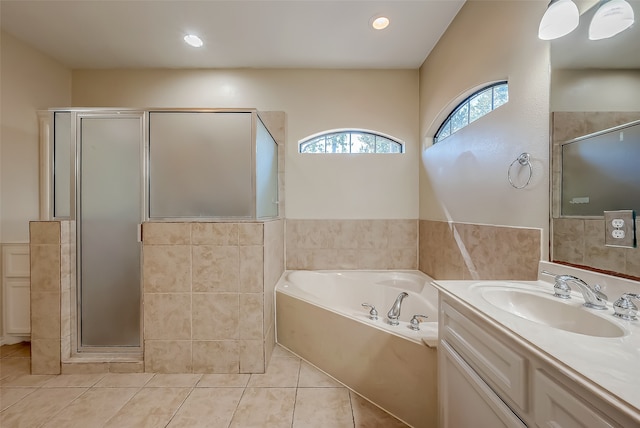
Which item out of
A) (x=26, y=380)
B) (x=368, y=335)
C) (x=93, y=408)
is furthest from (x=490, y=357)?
(x=26, y=380)

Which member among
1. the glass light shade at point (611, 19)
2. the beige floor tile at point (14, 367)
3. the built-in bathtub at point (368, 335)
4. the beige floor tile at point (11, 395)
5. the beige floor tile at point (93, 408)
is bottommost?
the beige floor tile at point (93, 408)

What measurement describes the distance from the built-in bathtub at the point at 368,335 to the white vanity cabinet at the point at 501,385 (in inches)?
7.5

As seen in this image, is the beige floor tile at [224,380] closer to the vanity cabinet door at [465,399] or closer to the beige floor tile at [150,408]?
the beige floor tile at [150,408]

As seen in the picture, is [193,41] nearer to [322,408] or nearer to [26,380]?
[26,380]

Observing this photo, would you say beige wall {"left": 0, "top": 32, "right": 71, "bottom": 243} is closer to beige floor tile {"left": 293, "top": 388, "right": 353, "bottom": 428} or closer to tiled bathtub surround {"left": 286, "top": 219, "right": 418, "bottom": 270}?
tiled bathtub surround {"left": 286, "top": 219, "right": 418, "bottom": 270}

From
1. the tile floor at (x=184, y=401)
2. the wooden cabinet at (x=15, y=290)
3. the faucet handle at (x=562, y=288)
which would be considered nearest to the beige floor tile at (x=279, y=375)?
the tile floor at (x=184, y=401)

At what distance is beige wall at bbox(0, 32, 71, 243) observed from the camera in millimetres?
2193

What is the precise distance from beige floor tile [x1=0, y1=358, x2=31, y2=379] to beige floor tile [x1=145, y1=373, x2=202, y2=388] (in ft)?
3.26

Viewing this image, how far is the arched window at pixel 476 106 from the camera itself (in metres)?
1.64

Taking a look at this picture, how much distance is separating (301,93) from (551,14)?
2.10 m

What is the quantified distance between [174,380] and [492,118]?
2816 millimetres

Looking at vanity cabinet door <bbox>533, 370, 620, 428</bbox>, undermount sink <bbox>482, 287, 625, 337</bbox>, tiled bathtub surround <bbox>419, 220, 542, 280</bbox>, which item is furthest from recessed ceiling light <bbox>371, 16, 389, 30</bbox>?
vanity cabinet door <bbox>533, 370, 620, 428</bbox>

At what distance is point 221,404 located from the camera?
5.11 ft

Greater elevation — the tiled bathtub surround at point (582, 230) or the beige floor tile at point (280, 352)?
the tiled bathtub surround at point (582, 230)
